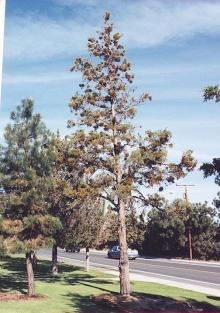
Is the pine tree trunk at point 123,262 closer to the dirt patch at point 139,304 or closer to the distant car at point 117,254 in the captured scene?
the dirt patch at point 139,304

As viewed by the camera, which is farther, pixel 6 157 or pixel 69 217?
pixel 69 217

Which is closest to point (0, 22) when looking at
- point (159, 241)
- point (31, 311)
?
point (31, 311)

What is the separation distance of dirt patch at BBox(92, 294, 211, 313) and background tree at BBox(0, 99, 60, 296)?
10.8 ft

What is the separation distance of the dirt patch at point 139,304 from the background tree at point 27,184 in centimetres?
328

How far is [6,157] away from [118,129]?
5405mm

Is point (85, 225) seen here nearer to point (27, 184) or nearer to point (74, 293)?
point (74, 293)

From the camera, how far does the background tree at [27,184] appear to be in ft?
56.8

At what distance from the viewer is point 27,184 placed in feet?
57.3

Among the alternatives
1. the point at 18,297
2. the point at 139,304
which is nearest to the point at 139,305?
the point at 139,304

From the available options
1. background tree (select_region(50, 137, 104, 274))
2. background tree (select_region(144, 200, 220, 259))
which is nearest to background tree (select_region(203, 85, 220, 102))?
background tree (select_region(50, 137, 104, 274))

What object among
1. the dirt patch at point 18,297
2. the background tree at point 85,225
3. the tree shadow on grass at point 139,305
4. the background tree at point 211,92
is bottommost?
the tree shadow on grass at point 139,305

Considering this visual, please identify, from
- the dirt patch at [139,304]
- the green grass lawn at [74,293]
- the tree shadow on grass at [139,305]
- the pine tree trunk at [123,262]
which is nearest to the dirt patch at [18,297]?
the green grass lawn at [74,293]

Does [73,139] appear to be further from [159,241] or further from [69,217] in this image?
[159,241]

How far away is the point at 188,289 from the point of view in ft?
75.6
